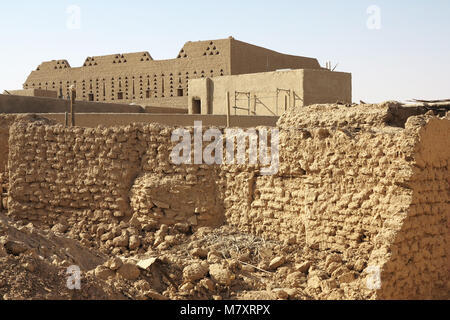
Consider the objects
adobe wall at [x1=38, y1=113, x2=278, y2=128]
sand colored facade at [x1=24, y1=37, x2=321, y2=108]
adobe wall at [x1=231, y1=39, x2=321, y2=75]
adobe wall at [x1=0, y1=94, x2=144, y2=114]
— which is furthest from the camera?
sand colored facade at [x1=24, y1=37, x2=321, y2=108]

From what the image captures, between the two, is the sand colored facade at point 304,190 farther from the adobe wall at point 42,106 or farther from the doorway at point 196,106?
the doorway at point 196,106

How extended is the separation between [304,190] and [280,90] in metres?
10.4

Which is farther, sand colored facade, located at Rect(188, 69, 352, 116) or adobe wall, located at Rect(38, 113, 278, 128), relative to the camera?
sand colored facade, located at Rect(188, 69, 352, 116)

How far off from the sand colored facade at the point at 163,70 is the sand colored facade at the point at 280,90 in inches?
105

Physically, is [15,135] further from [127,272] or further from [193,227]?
[127,272]

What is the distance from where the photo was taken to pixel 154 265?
6.19 metres

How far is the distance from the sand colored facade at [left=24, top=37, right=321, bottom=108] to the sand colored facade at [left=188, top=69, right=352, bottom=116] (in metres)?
2.66

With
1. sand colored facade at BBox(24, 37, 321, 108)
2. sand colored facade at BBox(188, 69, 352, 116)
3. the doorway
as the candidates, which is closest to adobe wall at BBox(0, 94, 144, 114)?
sand colored facade at BBox(188, 69, 352, 116)

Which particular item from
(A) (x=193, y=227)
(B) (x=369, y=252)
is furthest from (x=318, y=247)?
(A) (x=193, y=227)

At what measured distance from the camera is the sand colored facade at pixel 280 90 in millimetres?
16703

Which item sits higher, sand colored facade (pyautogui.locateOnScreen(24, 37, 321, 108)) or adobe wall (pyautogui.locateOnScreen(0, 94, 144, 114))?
sand colored facade (pyautogui.locateOnScreen(24, 37, 321, 108))

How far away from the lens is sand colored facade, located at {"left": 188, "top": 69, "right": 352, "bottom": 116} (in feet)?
54.8

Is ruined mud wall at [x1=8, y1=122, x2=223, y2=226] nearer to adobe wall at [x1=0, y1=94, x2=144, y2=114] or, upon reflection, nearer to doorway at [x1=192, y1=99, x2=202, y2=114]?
adobe wall at [x1=0, y1=94, x2=144, y2=114]

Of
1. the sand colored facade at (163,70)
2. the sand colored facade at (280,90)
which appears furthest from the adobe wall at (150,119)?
the sand colored facade at (163,70)
